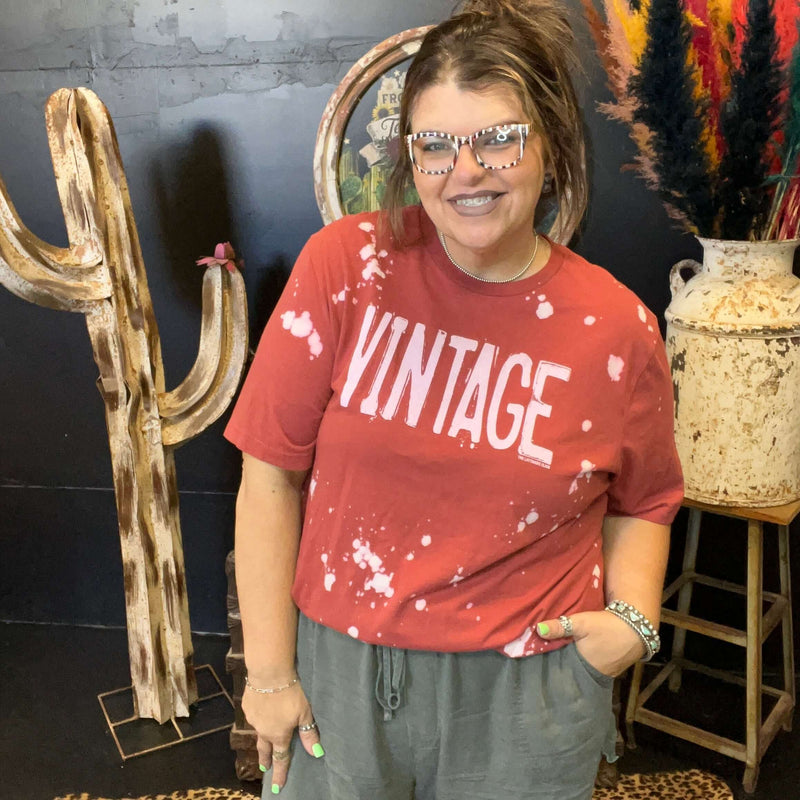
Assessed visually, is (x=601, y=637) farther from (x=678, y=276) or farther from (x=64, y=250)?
(x=64, y=250)

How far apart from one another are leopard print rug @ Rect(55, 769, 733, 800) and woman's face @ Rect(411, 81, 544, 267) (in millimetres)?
1387

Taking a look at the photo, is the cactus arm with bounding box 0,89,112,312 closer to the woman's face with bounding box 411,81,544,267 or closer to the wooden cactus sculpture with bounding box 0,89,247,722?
the wooden cactus sculpture with bounding box 0,89,247,722

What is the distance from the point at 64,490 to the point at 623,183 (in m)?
1.72

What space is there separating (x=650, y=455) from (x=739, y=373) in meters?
0.59

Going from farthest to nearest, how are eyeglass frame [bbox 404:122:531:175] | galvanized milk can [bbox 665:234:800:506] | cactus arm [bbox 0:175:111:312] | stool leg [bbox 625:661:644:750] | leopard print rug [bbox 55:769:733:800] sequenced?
stool leg [bbox 625:661:644:750] < leopard print rug [bbox 55:769:733:800] < cactus arm [bbox 0:175:111:312] < galvanized milk can [bbox 665:234:800:506] < eyeglass frame [bbox 404:122:531:175]

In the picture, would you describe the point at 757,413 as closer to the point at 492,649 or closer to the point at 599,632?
the point at 599,632

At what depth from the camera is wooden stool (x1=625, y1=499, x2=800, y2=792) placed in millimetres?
1685

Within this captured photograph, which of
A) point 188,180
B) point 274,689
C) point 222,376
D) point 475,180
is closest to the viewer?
point 475,180

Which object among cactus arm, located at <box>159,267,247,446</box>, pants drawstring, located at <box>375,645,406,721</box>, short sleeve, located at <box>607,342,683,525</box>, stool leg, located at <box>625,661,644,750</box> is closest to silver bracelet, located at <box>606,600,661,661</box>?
short sleeve, located at <box>607,342,683,525</box>

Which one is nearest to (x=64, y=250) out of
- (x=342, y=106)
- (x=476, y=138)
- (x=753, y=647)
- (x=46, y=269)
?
(x=46, y=269)

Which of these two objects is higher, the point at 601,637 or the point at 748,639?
the point at 601,637

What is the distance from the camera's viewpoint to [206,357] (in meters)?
1.86

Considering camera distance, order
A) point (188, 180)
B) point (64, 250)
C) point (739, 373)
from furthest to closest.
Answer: point (188, 180)
point (64, 250)
point (739, 373)

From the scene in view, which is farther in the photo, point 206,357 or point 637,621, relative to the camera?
point 206,357
